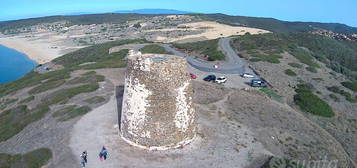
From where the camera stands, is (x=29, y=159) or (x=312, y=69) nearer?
(x=29, y=159)

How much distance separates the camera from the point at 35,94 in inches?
1813

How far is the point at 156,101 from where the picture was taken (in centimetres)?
2484

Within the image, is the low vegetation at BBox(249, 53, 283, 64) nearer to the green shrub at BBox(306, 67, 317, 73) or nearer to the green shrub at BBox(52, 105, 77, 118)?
the green shrub at BBox(306, 67, 317, 73)

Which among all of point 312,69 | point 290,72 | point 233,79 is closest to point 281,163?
point 233,79

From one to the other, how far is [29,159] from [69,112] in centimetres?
1064

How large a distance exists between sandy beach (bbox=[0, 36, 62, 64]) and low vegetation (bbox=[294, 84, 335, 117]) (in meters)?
99.8

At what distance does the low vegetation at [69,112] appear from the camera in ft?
108

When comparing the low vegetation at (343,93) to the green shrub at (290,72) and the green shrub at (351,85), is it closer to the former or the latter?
the green shrub at (351,85)

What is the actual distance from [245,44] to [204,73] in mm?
35680

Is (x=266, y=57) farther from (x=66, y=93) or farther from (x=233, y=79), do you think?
(x=66, y=93)

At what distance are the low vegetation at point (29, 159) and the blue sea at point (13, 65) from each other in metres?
77.1

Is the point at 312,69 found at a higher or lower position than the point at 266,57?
lower

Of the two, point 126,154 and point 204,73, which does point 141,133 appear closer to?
point 126,154

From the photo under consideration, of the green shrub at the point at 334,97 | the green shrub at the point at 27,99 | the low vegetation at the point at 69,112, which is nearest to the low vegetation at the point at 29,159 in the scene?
the low vegetation at the point at 69,112
